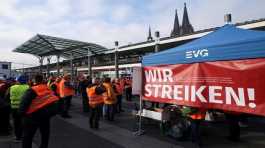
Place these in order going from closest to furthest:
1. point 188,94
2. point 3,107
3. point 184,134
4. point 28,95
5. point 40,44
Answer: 1. point 28,95
2. point 188,94
3. point 184,134
4. point 3,107
5. point 40,44

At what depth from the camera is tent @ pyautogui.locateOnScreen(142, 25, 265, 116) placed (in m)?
6.37

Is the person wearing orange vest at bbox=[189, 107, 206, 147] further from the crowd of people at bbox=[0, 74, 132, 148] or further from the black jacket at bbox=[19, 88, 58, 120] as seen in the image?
the black jacket at bbox=[19, 88, 58, 120]

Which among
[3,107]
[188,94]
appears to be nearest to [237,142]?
[188,94]

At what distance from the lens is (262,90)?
20.3ft

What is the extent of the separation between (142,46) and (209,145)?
29623mm

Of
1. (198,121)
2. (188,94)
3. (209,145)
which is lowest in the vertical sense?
(209,145)

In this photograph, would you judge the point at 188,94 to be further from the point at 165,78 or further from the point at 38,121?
the point at 38,121

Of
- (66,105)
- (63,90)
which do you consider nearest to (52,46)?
(63,90)

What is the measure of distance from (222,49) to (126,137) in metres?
3.66

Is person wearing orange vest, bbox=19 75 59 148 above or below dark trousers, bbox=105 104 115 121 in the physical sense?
above

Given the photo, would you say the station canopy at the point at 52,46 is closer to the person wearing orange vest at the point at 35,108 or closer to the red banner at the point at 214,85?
the red banner at the point at 214,85

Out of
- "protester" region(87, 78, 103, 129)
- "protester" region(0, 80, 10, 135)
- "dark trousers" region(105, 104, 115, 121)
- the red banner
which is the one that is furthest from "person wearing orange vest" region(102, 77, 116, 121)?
"protester" region(0, 80, 10, 135)

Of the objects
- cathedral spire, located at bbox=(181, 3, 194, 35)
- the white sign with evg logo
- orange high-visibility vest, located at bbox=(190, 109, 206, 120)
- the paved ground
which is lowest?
the paved ground

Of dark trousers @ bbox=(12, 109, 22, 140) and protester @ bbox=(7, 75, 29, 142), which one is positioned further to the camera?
dark trousers @ bbox=(12, 109, 22, 140)
